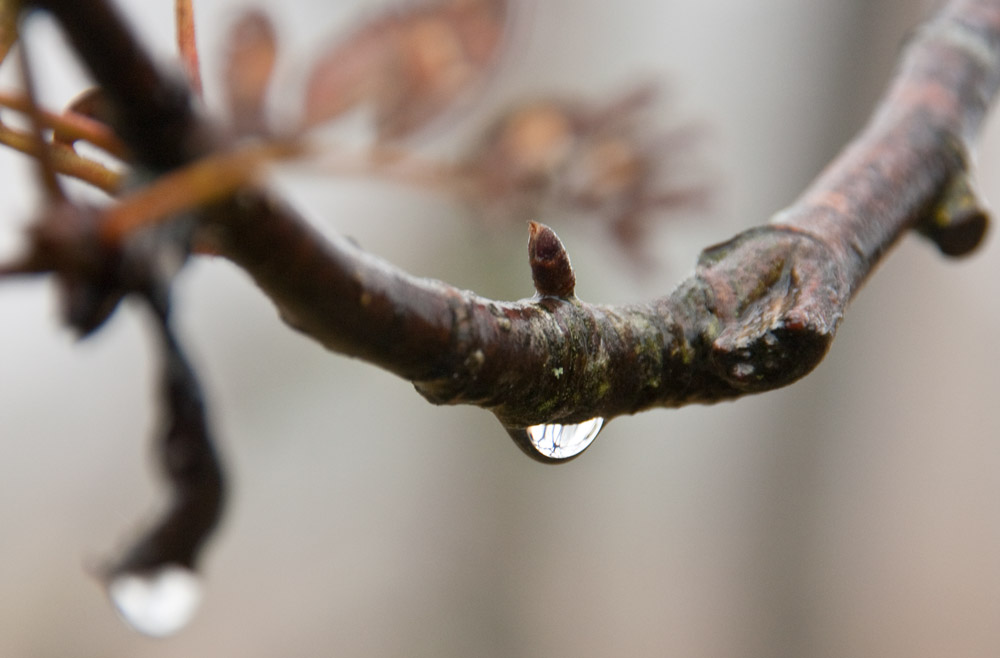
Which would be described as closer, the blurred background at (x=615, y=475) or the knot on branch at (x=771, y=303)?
the knot on branch at (x=771, y=303)

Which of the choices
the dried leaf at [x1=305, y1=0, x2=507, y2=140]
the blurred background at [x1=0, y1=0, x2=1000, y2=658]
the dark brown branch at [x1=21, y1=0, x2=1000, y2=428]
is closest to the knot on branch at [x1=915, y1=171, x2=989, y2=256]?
the dark brown branch at [x1=21, y1=0, x2=1000, y2=428]

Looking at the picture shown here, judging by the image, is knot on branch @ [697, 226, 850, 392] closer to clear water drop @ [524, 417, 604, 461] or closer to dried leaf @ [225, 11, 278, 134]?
clear water drop @ [524, 417, 604, 461]

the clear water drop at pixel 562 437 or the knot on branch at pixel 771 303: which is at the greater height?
the knot on branch at pixel 771 303

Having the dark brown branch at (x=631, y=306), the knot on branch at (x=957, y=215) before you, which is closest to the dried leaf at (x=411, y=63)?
the dark brown branch at (x=631, y=306)

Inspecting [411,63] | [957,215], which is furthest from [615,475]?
[411,63]

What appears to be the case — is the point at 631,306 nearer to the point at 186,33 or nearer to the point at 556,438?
the point at 556,438

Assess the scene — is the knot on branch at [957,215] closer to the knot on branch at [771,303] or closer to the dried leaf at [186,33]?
the knot on branch at [771,303]

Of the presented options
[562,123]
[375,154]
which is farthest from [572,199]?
[375,154]
